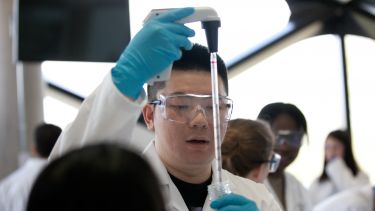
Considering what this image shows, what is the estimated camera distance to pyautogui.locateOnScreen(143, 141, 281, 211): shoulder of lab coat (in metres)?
1.40

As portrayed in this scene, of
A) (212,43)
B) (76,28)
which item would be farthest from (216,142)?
(76,28)

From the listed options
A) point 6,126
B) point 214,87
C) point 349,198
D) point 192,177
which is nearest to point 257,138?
point 192,177

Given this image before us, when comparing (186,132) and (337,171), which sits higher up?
(186,132)

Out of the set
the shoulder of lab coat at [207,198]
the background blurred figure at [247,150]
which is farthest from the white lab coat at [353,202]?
the shoulder of lab coat at [207,198]

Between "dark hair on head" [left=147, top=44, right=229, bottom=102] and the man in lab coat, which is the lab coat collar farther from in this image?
"dark hair on head" [left=147, top=44, right=229, bottom=102]

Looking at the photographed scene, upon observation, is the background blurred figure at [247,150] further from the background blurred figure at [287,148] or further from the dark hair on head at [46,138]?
Answer: the dark hair on head at [46,138]

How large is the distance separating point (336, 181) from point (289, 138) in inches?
53.7

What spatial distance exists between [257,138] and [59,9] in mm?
2040

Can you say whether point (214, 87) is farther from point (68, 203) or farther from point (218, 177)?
point (68, 203)

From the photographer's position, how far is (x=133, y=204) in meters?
0.68

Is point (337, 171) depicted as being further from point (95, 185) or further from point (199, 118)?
point (95, 185)

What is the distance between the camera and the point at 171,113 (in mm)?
1448

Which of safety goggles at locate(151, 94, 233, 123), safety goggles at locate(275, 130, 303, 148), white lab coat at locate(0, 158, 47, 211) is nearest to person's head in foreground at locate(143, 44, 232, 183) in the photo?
safety goggles at locate(151, 94, 233, 123)

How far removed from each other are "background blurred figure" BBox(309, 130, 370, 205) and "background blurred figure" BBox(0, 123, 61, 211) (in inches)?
72.8
